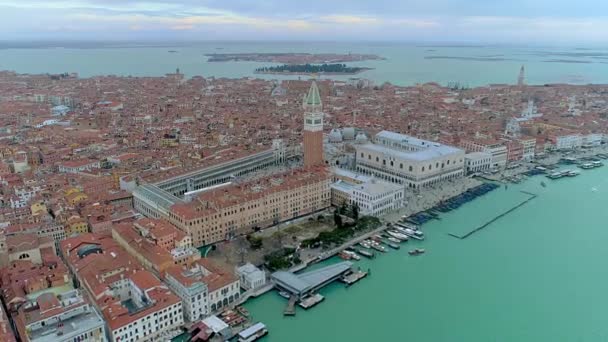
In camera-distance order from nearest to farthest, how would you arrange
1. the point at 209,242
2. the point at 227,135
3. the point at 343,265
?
the point at 343,265, the point at 209,242, the point at 227,135

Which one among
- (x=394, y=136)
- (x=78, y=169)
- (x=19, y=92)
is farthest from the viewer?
(x=19, y=92)

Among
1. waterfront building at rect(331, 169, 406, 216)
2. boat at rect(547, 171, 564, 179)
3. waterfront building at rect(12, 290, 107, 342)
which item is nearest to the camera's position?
waterfront building at rect(12, 290, 107, 342)

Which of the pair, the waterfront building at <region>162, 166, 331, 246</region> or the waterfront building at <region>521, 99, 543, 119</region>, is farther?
the waterfront building at <region>521, 99, 543, 119</region>

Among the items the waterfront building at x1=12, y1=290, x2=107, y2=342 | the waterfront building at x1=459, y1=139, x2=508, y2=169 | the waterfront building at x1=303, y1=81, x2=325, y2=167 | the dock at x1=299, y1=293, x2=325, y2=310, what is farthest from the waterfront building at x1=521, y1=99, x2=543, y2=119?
the waterfront building at x1=12, y1=290, x2=107, y2=342

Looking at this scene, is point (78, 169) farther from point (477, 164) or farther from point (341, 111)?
Answer: point (341, 111)

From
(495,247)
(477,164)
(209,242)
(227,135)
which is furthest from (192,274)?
(227,135)

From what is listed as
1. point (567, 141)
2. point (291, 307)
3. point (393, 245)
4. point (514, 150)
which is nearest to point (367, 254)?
point (393, 245)

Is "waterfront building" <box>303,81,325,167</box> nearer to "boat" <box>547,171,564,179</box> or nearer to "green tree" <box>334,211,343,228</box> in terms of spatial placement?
"green tree" <box>334,211,343,228</box>
